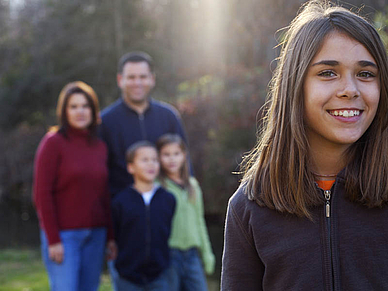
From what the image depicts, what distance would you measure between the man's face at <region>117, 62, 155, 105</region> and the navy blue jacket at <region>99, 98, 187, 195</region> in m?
0.09

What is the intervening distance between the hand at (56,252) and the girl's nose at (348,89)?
2.78m

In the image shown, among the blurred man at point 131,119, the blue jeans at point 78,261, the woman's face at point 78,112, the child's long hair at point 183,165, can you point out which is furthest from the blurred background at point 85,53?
the blue jeans at point 78,261

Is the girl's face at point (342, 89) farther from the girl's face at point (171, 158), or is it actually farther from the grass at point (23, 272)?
the grass at point (23, 272)

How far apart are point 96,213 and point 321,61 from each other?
2749mm

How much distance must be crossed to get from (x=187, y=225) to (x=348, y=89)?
2.62m

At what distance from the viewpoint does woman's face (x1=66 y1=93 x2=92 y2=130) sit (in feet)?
12.9

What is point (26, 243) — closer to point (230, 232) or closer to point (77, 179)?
point (77, 179)

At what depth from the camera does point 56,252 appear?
364 cm

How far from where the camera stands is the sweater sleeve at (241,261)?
1512mm

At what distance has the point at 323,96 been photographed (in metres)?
1.46

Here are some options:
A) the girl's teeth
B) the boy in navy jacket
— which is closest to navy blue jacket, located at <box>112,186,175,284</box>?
the boy in navy jacket

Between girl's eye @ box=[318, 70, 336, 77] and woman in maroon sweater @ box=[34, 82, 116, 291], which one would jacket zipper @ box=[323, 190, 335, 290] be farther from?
woman in maroon sweater @ box=[34, 82, 116, 291]

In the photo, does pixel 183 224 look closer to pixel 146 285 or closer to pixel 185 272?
pixel 185 272

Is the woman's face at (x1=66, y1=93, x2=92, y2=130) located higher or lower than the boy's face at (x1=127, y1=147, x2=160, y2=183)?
higher
